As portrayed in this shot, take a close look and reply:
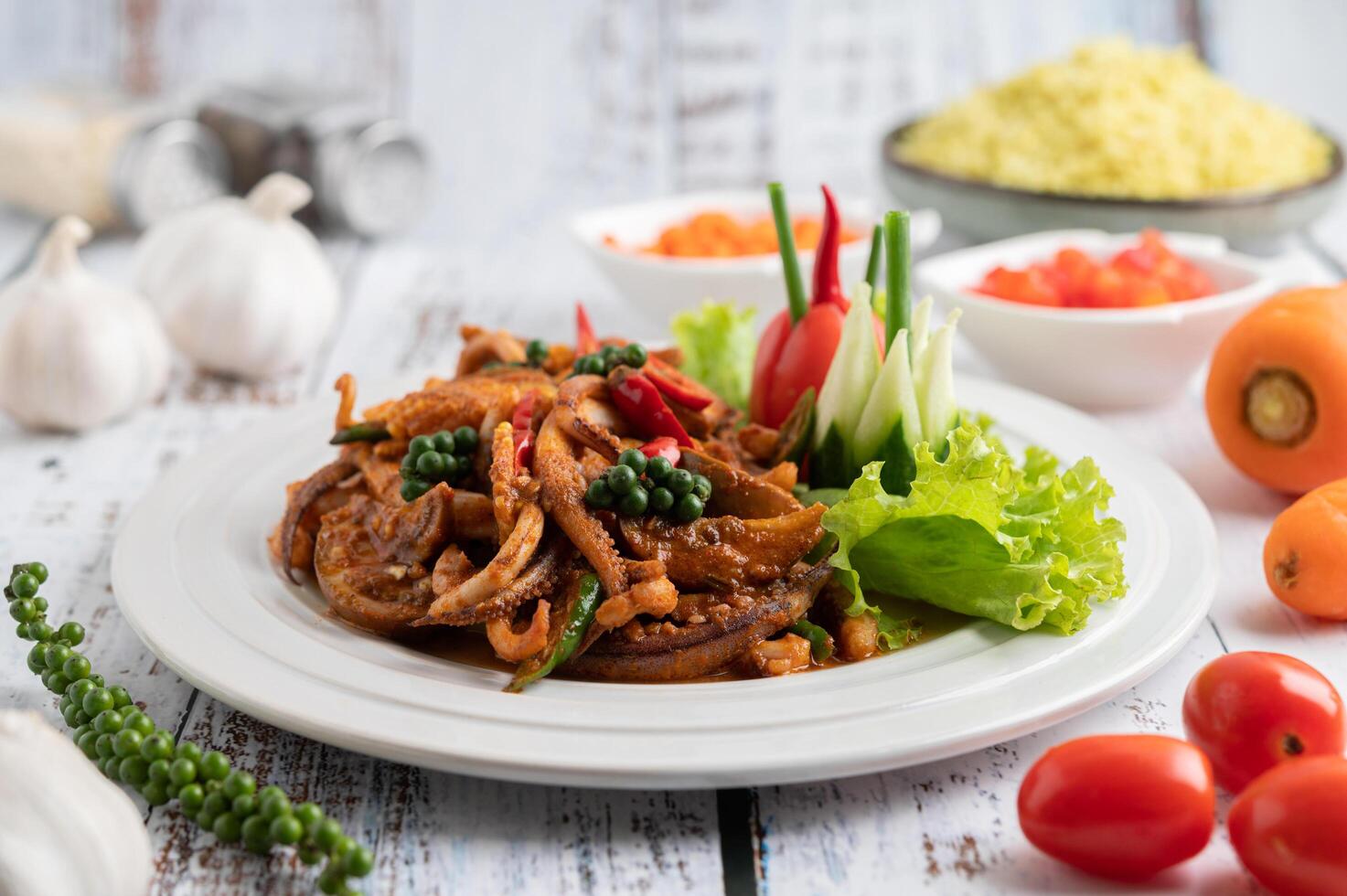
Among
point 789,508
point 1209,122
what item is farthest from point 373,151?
point 789,508

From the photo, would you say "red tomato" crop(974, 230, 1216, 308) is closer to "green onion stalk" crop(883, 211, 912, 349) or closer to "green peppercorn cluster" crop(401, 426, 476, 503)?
"green onion stalk" crop(883, 211, 912, 349)

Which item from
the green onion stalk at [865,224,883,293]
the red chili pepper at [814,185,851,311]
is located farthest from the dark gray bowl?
the green onion stalk at [865,224,883,293]

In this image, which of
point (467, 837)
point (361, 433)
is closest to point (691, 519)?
point (467, 837)

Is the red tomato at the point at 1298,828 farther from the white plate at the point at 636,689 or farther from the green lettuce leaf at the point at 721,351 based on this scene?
the green lettuce leaf at the point at 721,351

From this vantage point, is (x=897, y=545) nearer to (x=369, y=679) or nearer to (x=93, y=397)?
(x=369, y=679)

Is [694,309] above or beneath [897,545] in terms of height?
beneath
